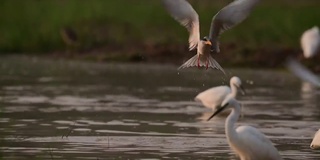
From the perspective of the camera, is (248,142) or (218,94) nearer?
(248,142)

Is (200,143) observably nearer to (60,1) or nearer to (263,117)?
(263,117)

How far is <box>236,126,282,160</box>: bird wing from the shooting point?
11.7 m

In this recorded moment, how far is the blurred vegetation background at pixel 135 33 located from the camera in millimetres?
30250

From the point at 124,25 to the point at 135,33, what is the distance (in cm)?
88

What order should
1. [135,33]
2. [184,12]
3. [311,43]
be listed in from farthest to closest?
[135,33], [311,43], [184,12]

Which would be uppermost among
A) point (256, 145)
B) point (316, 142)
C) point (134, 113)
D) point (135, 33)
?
point (135, 33)

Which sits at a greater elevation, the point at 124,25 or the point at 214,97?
the point at 124,25

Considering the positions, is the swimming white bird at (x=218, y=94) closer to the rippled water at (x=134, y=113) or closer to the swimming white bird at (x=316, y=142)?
the rippled water at (x=134, y=113)

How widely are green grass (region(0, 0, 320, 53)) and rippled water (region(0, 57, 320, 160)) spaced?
12.8ft

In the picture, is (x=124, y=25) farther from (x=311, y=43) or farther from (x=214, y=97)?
(x=214, y=97)

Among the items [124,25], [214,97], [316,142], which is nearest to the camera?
[316,142]

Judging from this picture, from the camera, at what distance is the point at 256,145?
A: 11695 millimetres

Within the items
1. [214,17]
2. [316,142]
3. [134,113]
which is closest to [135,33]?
[134,113]

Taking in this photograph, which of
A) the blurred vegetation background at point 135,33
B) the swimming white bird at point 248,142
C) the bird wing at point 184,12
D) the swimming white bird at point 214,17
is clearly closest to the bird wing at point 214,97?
the swimming white bird at point 214,17
